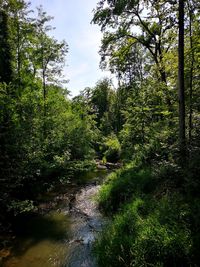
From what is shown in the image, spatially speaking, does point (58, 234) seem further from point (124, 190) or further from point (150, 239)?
point (150, 239)

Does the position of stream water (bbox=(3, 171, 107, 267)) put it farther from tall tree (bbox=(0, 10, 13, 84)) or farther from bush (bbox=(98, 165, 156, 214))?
tall tree (bbox=(0, 10, 13, 84))

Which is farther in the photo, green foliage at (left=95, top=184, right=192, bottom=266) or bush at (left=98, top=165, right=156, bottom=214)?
bush at (left=98, top=165, right=156, bottom=214)

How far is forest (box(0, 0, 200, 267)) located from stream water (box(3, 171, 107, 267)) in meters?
0.51

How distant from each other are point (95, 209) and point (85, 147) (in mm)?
11899

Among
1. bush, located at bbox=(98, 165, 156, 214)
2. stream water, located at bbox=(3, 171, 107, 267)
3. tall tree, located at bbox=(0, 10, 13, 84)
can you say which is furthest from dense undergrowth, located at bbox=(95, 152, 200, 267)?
tall tree, located at bbox=(0, 10, 13, 84)

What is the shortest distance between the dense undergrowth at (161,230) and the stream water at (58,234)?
3.15 feet

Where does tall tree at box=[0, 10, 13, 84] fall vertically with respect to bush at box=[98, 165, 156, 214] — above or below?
above

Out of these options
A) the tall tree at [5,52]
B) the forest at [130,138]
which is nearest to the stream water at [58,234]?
the forest at [130,138]

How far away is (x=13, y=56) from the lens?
14273 millimetres

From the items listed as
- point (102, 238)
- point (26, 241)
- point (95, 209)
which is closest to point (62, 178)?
point (95, 209)

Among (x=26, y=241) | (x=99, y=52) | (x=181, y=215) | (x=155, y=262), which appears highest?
(x=99, y=52)

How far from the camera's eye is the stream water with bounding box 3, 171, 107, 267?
6.06 meters

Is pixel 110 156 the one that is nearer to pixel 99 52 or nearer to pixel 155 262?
A: pixel 99 52

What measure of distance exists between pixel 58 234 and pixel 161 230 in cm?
432
